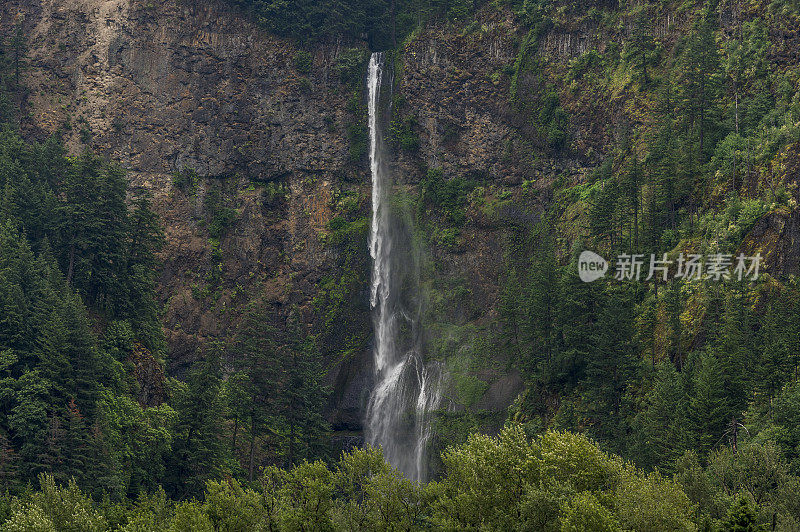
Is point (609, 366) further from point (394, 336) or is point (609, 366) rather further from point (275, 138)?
point (275, 138)

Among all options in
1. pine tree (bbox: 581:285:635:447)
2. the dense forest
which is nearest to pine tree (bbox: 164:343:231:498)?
the dense forest

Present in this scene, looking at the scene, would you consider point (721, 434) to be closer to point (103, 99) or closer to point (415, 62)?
point (415, 62)

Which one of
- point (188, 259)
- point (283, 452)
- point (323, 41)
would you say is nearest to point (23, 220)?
point (188, 259)

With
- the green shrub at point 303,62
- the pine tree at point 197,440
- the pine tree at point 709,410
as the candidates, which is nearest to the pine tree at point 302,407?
the pine tree at point 197,440

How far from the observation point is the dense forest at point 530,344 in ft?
145

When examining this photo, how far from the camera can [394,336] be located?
84.2 metres

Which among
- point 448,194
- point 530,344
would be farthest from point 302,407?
point 448,194

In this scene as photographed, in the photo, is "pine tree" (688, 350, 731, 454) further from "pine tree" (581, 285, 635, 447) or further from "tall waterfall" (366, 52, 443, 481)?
"tall waterfall" (366, 52, 443, 481)

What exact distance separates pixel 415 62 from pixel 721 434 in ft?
169

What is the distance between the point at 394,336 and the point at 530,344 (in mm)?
17423

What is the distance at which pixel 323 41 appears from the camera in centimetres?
9250

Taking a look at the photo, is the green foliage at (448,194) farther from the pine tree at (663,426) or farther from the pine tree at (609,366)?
the pine tree at (663,426)

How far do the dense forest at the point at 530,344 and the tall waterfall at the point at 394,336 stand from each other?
8.41 ft

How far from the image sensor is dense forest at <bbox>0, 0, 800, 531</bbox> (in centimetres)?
4434
